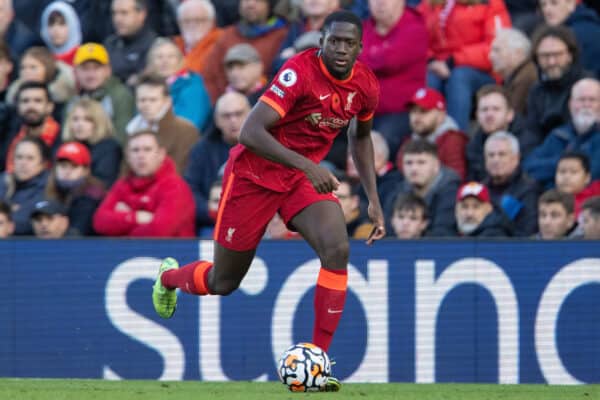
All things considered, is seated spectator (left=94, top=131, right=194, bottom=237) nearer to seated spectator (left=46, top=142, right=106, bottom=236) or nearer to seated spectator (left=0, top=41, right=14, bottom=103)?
seated spectator (left=46, top=142, right=106, bottom=236)

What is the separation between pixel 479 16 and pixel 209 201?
9.20ft

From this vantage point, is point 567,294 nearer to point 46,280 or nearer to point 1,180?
point 46,280

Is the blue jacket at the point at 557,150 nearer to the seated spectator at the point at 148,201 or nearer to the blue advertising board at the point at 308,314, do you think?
the blue advertising board at the point at 308,314

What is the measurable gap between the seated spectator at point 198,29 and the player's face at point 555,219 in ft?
12.0

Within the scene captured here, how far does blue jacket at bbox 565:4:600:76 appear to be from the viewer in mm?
11367

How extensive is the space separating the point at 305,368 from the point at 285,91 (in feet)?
4.79

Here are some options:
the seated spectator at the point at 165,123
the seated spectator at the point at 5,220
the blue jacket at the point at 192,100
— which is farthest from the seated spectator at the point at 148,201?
the blue jacket at the point at 192,100

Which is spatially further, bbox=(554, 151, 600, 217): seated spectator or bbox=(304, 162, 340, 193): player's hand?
bbox=(554, 151, 600, 217): seated spectator

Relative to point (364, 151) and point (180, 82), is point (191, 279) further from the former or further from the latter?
point (180, 82)

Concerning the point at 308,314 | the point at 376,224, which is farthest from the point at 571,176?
the point at 376,224

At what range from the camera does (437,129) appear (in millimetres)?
11141

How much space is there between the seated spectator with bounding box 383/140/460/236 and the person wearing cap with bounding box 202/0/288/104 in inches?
78.0

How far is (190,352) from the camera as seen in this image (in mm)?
9875

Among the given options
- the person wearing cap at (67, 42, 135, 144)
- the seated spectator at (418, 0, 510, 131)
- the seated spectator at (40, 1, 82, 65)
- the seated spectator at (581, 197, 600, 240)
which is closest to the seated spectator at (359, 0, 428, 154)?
the seated spectator at (418, 0, 510, 131)
